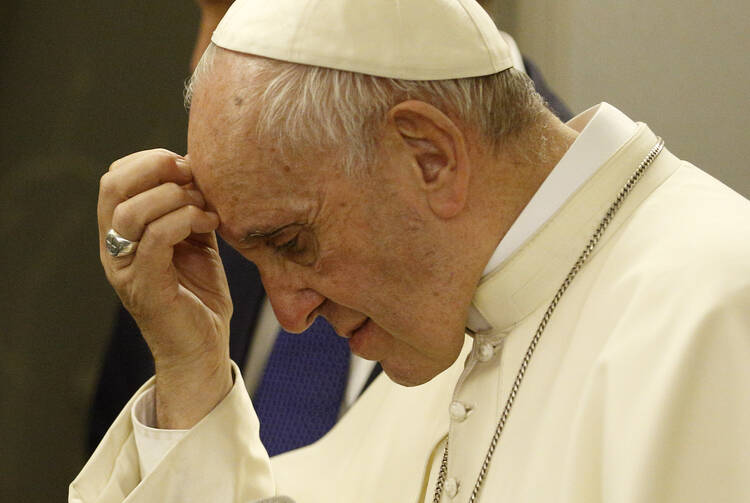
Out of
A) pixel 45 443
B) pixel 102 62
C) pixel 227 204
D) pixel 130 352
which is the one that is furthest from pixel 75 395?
pixel 227 204

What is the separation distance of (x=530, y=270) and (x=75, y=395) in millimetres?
3039

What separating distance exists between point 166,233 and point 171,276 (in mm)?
163

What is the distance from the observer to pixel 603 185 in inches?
64.5

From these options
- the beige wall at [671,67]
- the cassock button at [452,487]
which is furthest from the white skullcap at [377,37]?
the beige wall at [671,67]

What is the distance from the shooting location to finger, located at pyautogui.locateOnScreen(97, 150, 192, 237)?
1.86 metres

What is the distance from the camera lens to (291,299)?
172cm

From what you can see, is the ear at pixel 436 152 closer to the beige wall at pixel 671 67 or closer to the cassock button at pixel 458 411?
the cassock button at pixel 458 411

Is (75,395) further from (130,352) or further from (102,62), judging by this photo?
(102,62)

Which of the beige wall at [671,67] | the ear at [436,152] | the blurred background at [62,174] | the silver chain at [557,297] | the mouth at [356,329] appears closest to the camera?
the ear at [436,152]

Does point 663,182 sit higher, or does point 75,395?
point 663,182

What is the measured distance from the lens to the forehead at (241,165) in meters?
1.57

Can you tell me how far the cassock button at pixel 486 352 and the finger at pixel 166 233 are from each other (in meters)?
0.48

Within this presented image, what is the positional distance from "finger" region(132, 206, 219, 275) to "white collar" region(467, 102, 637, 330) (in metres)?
0.47

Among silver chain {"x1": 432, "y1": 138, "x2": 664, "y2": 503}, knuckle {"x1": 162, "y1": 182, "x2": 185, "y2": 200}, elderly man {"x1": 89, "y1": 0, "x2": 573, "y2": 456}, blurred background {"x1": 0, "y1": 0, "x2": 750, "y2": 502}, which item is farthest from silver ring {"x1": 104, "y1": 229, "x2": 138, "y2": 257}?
blurred background {"x1": 0, "y1": 0, "x2": 750, "y2": 502}
